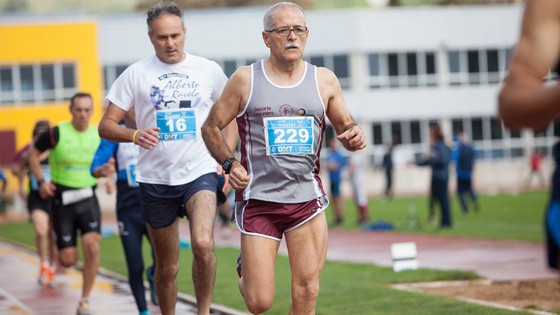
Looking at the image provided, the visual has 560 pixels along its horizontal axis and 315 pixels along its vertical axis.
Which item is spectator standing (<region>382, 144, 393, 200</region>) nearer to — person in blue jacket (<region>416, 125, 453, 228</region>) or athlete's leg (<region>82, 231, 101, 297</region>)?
person in blue jacket (<region>416, 125, 453, 228</region>)

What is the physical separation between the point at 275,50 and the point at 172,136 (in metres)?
1.91

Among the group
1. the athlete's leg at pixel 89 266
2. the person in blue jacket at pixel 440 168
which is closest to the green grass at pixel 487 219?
the person in blue jacket at pixel 440 168

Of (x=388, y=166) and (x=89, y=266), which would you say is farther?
(x=388, y=166)

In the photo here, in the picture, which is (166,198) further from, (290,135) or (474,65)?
(474,65)

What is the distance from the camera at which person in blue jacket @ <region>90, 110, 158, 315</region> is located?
1148cm

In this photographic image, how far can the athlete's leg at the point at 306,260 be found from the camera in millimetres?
7629

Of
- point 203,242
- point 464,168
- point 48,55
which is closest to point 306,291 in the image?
point 203,242

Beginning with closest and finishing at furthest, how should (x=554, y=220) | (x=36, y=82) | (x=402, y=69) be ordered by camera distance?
(x=554, y=220)
(x=36, y=82)
(x=402, y=69)

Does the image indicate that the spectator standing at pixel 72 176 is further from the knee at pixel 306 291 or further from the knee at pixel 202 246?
the knee at pixel 306 291

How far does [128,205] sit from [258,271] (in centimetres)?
427

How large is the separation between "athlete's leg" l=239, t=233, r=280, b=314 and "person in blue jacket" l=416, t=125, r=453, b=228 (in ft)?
60.4

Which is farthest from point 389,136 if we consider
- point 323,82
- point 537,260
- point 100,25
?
point 323,82

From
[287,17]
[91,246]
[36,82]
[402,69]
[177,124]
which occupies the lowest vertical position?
[91,246]

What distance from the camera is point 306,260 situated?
7.65 meters
